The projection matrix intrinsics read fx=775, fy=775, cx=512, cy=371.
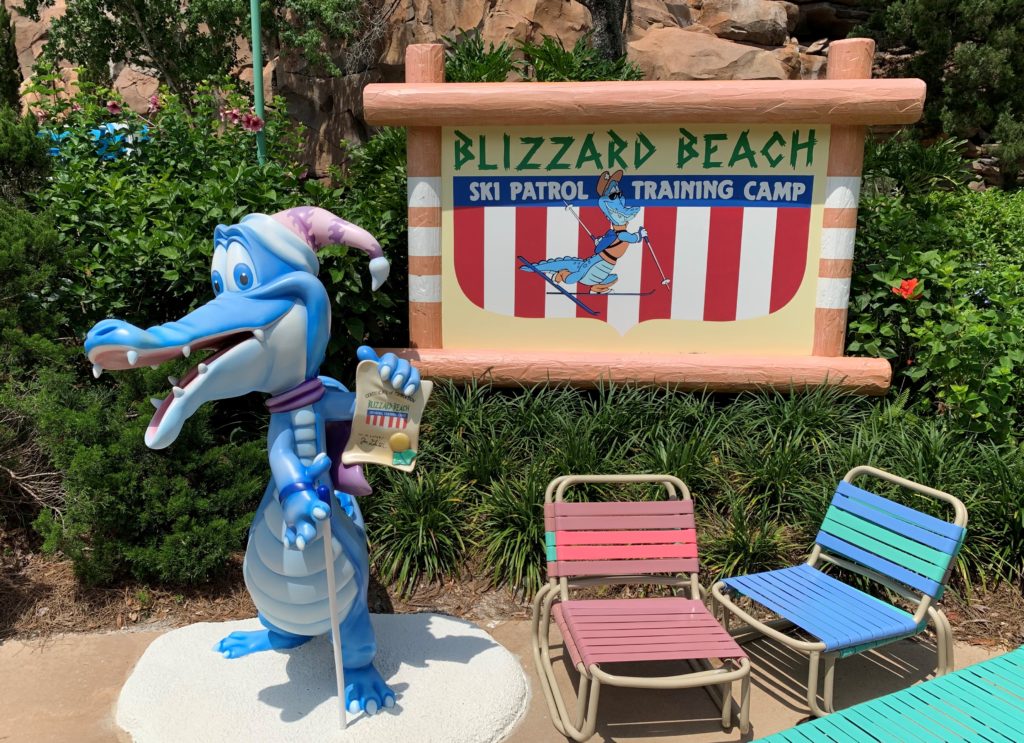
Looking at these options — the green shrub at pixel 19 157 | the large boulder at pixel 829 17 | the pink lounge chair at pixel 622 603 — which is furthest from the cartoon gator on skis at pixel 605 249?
the large boulder at pixel 829 17

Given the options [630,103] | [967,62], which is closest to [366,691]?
[630,103]

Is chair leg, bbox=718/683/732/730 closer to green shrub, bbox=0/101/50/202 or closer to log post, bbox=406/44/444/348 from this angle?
log post, bbox=406/44/444/348

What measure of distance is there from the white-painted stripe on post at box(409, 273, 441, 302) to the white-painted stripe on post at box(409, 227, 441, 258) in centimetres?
13

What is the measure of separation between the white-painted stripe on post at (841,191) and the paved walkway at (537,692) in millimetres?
2314

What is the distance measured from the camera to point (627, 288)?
452cm

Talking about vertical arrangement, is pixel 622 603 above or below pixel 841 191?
below

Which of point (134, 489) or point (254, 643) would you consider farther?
point (134, 489)

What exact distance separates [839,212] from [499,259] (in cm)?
193

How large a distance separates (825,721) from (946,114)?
48.4 ft

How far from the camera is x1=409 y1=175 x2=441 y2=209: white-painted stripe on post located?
174 inches

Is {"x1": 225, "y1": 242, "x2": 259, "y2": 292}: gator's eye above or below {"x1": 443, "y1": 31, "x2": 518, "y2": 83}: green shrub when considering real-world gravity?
below

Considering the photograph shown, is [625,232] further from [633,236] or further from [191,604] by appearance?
[191,604]

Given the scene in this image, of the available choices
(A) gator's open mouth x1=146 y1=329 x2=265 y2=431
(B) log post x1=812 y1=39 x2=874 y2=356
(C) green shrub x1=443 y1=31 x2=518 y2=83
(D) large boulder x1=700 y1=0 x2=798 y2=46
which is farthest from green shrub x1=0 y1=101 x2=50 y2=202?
(D) large boulder x1=700 y1=0 x2=798 y2=46

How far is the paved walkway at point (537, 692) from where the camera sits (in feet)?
9.39
